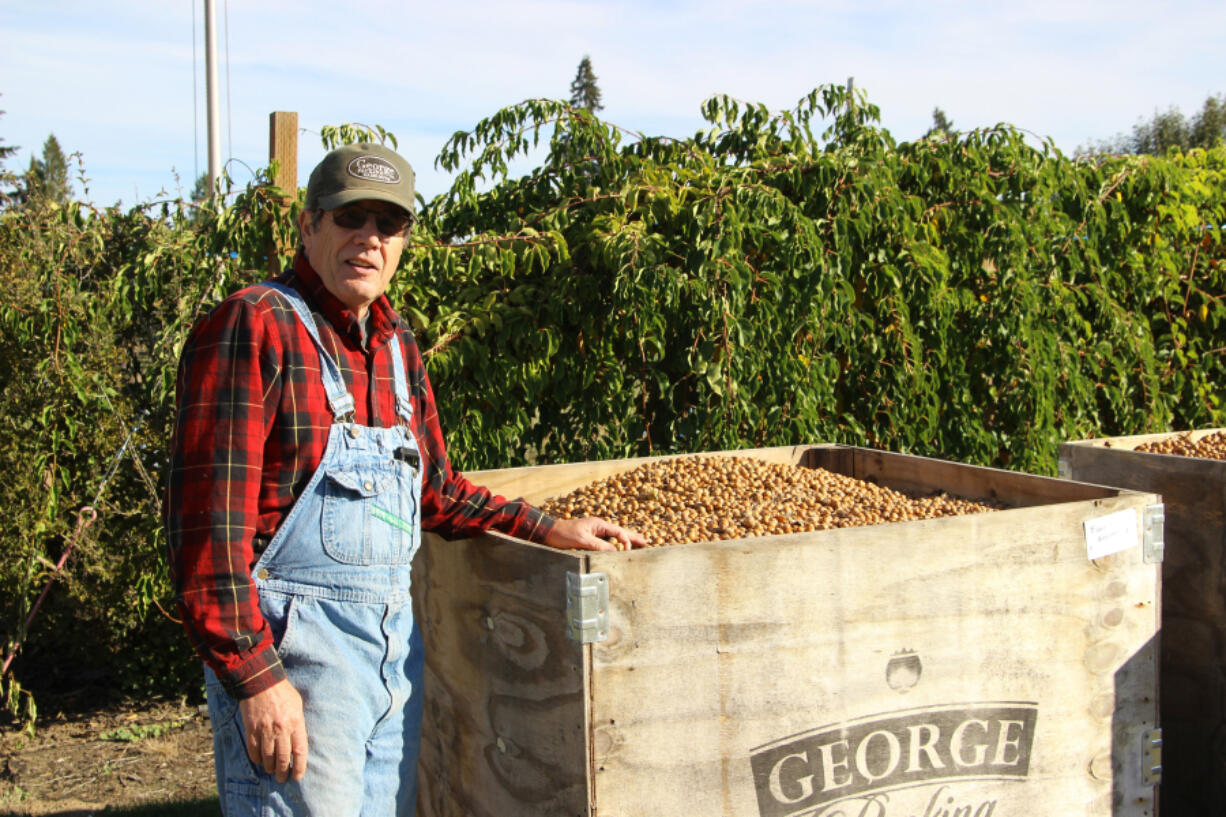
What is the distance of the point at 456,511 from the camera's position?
2350 mm

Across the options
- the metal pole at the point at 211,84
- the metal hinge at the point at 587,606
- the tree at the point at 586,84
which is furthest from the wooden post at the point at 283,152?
the tree at the point at 586,84

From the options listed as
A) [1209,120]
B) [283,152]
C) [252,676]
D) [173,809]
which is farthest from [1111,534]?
[1209,120]

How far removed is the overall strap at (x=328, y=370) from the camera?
1.95 metres

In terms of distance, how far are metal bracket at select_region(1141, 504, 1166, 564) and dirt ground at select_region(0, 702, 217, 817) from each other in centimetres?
312

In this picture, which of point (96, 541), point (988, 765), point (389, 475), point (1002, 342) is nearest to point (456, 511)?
point (389, 475)

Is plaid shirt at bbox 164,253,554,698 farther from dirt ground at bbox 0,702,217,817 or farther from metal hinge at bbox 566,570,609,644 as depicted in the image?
dirt ground at bbox 0,702,217,817

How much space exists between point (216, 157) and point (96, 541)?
10.5 m

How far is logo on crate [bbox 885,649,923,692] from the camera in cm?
228

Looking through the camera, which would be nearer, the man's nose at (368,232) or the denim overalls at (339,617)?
the denim overalls at (339,617)

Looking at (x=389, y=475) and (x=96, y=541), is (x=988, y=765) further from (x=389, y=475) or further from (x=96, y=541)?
(x=96, y=541)

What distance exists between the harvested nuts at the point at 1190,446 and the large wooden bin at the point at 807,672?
128 centimetres

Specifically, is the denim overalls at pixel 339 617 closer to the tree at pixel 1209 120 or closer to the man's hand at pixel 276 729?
the man's hand at pixel 276 729

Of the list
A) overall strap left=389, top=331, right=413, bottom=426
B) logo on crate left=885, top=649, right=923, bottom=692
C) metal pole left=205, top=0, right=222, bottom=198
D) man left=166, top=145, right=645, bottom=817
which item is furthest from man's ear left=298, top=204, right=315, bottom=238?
metal pole left=205, top=0, right=222, bottom=198

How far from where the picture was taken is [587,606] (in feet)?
6.61
